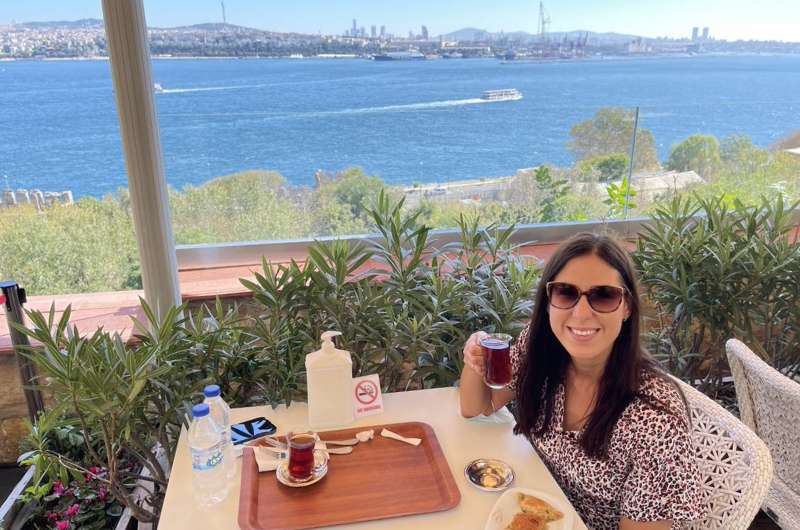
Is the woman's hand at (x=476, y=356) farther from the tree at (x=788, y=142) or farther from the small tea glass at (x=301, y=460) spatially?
the tree at (x=788, y=142)

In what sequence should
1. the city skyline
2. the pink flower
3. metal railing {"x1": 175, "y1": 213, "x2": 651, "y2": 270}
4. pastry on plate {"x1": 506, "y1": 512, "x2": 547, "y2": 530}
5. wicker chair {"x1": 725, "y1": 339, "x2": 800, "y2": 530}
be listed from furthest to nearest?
metal railing {"x1": 175, "y1": 213, "x2": 651, "y2": 270}
the city skyline
the pink flower
wicker chair {"x1": 725, "y1": 339, "x2": 800, "y2": 530}
pastry on plate {"x1": 506, "y1": 512, "x2": 547, "y2": 530}

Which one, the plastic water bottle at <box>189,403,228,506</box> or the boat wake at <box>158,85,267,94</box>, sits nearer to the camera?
the plastic water bottle at <box>189,403,228,506</box>

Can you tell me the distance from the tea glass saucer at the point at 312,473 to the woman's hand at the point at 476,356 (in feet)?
1.56

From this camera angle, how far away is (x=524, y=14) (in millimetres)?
3348

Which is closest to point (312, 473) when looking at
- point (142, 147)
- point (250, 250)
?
point (142, 147)

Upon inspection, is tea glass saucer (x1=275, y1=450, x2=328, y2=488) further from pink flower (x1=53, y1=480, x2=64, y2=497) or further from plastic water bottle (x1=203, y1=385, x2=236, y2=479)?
pink flower (x1=53, y1=480, x2=64, y2=497)

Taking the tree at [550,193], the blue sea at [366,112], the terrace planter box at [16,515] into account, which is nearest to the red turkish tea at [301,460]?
the terrace planter box at [16,515]

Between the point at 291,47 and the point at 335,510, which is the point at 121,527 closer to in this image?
the point at 335,510

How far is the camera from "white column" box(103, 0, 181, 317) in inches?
88.2

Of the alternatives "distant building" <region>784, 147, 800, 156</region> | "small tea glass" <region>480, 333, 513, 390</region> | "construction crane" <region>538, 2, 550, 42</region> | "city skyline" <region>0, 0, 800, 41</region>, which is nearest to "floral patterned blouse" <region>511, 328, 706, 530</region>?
"small tea glass" <region>480, 333, 513, 390</region>

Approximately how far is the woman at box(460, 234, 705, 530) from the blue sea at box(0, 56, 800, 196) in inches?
73.3

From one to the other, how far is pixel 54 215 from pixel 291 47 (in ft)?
4.77

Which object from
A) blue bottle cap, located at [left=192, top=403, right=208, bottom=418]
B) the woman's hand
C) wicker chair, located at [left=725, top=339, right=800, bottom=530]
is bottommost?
wicker chair, located at [left=725, top=339, right=800, bottom=530]

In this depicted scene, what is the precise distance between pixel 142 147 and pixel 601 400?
1994 millimetres
